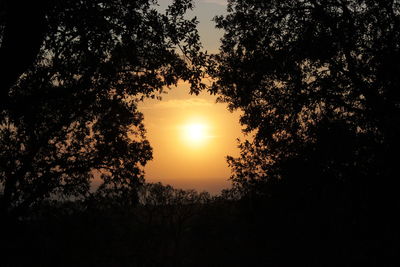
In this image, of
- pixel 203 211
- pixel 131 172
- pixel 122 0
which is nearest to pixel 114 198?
pixel 131 172

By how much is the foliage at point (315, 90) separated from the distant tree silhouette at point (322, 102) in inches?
1.6

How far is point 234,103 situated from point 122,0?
932 centimetres

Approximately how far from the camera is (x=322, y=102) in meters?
16.9

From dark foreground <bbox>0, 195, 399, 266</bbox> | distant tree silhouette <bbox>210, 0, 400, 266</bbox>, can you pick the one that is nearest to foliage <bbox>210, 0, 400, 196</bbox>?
distant tree silhouette <bbox>210, 0, 400, 266</bbox>

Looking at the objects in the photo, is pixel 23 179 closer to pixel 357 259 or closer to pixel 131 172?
pixel 131 172

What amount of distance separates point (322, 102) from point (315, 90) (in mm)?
738

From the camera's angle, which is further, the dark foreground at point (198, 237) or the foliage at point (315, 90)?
the dark foreground at point (198, 237)

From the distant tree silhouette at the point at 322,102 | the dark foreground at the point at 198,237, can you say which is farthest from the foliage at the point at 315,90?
the dark foreground at the point at 198,237

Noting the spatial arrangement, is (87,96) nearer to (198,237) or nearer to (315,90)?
(315,90)

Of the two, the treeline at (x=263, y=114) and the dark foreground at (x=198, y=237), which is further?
the dark foreground at (x=198, y=237)

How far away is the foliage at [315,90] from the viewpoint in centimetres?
1514

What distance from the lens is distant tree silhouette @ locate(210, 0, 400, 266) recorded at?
15180 millimetres

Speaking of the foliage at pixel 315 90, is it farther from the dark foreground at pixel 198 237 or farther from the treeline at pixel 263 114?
the dark foreground at pixel 198 237

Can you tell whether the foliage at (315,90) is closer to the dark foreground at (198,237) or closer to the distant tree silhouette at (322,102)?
the distant tree silhouette at (322,102)
